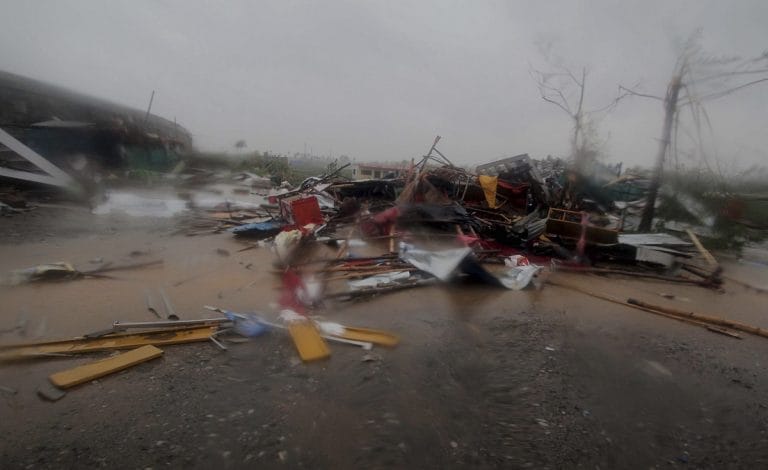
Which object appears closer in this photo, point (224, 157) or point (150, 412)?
point (150, 412)

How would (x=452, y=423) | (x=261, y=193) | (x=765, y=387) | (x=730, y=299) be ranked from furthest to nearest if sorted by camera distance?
(x=261, y=193)
(x=730, y=299)
(x=765, y=387)
(x=452, y=423)

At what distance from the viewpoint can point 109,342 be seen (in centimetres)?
324

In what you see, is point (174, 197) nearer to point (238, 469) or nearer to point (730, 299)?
point (238, 469)

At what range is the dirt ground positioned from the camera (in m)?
2.23

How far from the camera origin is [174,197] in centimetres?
1227

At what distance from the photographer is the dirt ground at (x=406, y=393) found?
2232 millimetres

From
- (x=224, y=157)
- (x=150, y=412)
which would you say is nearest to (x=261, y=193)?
(x=224, y=157)

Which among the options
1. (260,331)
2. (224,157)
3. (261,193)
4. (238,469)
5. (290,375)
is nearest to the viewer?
(238,469)

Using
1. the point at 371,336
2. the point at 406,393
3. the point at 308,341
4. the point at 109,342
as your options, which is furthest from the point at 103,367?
the point at 406,393

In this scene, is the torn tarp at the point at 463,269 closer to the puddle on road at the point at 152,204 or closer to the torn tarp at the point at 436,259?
the torn tarp at the point at 436,259

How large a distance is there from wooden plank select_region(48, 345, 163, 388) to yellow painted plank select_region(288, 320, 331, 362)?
1169 millimetres

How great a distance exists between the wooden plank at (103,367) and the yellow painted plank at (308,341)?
1.17 m

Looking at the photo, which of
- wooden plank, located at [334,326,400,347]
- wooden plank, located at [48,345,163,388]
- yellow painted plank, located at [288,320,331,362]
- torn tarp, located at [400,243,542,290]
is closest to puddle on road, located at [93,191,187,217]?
torn tarp, located at [400,243,542,290]

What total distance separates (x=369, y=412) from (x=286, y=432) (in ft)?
1.94
